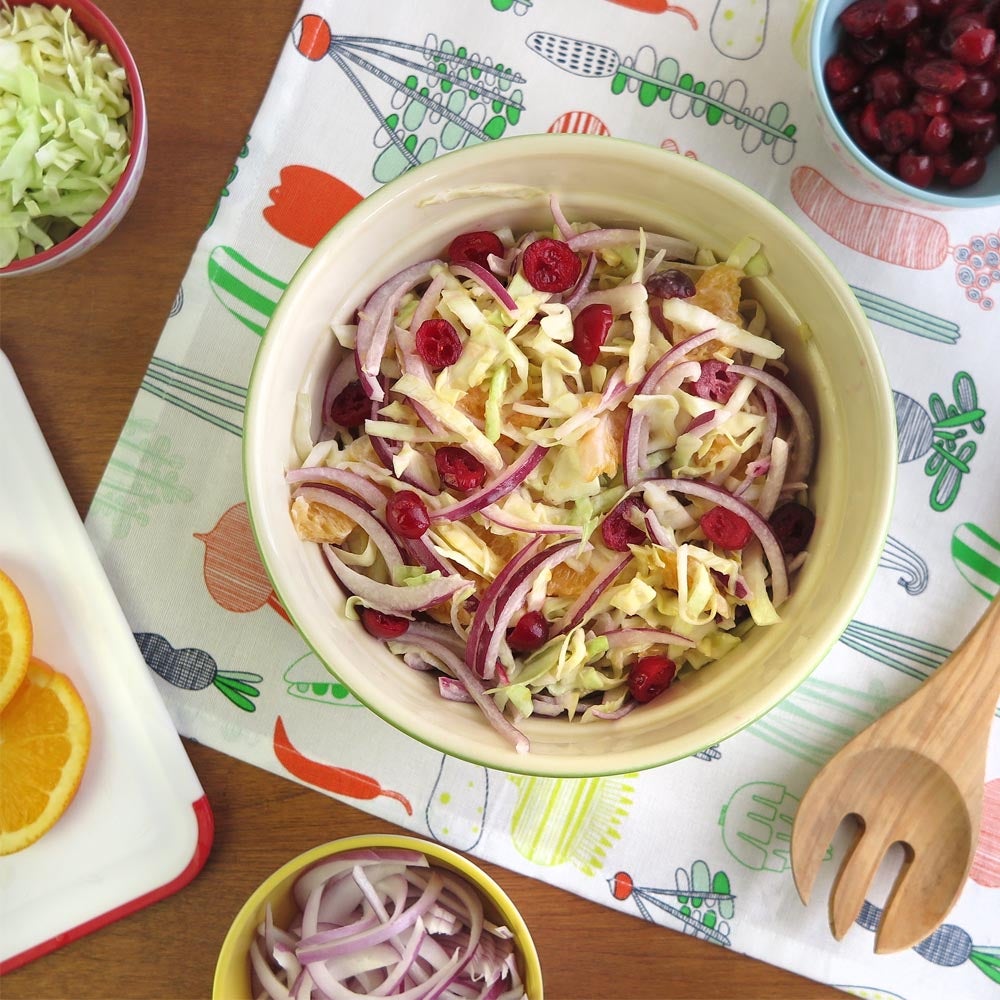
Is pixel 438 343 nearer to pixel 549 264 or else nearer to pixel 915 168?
pixel 549 264

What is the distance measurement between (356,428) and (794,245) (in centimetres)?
54

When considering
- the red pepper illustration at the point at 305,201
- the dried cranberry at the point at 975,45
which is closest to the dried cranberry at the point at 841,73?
the dried cranberry at the point at 975,45

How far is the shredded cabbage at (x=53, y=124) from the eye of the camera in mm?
1170

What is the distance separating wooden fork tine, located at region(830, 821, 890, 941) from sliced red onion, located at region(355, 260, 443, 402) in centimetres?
85

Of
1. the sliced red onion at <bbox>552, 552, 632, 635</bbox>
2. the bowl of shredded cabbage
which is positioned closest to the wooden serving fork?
the sliced red onion at <bbox>552, 552, 632, 635</bbox>

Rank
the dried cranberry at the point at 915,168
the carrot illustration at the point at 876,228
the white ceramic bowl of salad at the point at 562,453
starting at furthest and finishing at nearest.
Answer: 1. the carrot illustration at the point at 876,228
2. the dried cranberry at the point at 915,168
3. the white ceramic bowl of salad at the point at 562,453

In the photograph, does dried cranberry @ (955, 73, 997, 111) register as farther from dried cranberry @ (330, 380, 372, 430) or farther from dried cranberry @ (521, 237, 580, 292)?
dried cranberry @ (330, 380, 372, 430)

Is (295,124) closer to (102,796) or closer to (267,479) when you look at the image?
(267,479)

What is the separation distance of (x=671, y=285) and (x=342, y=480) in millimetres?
435

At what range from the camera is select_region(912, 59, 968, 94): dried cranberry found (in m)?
1.05

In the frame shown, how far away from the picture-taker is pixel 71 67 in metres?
1.17

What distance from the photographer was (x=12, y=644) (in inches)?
47.6

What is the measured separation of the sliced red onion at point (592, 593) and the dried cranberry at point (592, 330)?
0.23m

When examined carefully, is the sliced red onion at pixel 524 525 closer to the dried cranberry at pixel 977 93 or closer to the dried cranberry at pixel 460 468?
the dried cranberry at pixel 460 468
